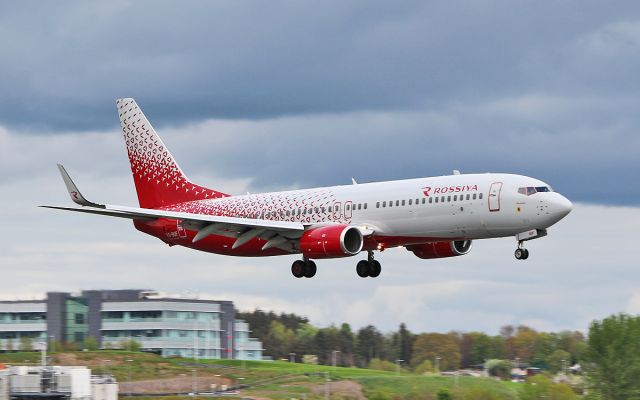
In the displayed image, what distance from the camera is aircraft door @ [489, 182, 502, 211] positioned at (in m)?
79.8

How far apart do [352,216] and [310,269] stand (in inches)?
251

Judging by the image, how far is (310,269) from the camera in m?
91.1

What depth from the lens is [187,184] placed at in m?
102

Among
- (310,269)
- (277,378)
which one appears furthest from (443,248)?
(277,378)

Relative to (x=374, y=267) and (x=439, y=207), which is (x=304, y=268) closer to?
(x=374, y=267)

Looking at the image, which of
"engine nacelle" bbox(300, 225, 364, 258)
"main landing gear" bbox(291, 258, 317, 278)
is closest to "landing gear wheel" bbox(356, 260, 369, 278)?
"main landing gear" bbox(291, 258, 317, 278)

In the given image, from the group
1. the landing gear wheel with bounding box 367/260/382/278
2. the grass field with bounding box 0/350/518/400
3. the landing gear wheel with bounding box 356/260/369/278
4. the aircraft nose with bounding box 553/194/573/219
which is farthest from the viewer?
the grass field with bounding box 0/350/518/400

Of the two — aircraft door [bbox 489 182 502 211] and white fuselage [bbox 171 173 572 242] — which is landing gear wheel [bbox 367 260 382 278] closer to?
white fuselage [bbox 171 173 572 242]

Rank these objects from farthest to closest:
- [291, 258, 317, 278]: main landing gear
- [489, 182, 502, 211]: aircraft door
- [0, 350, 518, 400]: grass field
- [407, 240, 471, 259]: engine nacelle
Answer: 1. [0, 350, 518, 400]: grass field
2. [291, 258, 317, 278]: main landing gear
3. [407, 240, 471, 259]: engine nacelle
4. [489, 182, 502, 211]: aircraft door

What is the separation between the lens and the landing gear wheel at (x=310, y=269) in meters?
91.0

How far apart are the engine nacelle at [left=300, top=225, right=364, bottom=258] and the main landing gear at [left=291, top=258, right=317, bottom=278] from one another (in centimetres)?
559

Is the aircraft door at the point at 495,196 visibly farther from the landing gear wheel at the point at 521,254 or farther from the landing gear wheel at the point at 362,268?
the landing gear wheel at the point at 362,268

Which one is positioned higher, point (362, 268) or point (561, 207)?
point (561, 207)

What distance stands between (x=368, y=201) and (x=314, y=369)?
344ft
